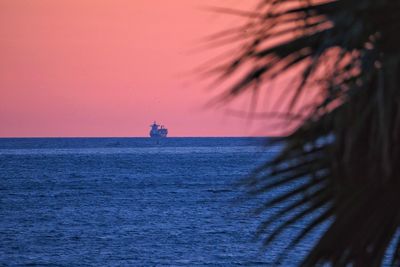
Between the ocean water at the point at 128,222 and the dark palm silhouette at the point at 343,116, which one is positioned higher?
the dark palm silhouette at the point at 343,116

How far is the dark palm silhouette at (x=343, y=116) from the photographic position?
242 centimetres

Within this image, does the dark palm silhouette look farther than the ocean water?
No

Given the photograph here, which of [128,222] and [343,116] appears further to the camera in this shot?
[128,222]

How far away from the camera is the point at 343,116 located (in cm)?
250

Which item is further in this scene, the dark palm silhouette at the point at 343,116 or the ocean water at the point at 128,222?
the ocean water at the point at 128,222

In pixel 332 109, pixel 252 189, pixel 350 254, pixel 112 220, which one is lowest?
pixel 112 220

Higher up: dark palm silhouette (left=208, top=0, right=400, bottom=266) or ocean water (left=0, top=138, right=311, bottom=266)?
dark palm silhouette (left=208, top=0, right=400, bottom=266)

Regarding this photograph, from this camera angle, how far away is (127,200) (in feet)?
181

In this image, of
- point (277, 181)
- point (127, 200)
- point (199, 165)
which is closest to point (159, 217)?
point (127, 200)

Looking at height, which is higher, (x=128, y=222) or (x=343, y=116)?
(x=343, y=116)

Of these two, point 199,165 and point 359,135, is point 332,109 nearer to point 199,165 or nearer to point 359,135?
point 359,135

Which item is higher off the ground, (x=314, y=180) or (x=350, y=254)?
(x=314, y=180)

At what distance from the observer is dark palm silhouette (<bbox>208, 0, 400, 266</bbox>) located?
242 cm

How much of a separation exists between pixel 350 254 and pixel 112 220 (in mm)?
39536
